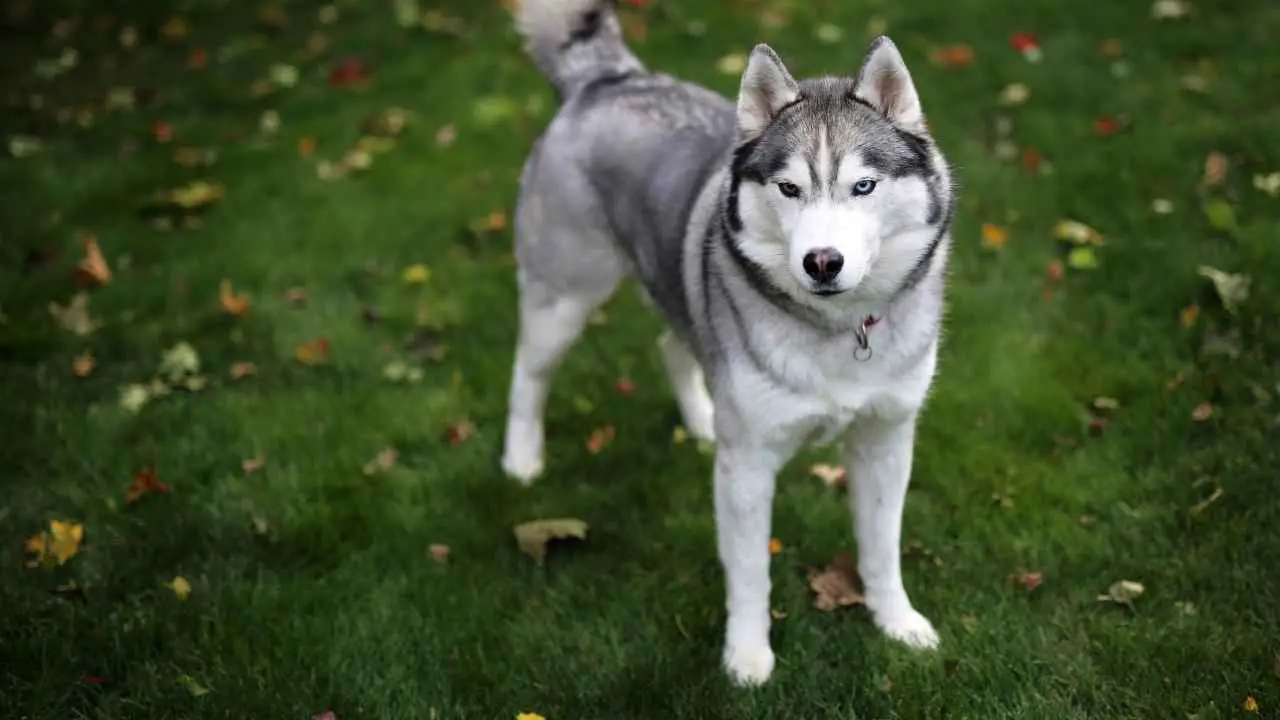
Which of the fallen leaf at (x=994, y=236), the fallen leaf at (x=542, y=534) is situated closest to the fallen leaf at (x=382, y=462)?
the fallen leaf at (x=542, y=534)

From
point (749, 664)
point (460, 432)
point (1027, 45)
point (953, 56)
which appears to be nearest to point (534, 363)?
point (460, 432)

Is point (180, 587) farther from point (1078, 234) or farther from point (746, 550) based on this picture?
point (1078, 234)

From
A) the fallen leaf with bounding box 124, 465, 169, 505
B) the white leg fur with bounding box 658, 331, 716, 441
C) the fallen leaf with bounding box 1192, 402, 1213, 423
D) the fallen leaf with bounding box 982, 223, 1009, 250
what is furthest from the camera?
the fallen leaf with bounding box 982, 223, 1009, 250

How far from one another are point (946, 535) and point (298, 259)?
141 inches

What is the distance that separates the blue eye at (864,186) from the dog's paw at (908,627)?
1.32 metres

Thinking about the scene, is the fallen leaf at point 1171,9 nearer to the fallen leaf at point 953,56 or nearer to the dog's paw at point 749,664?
the fallen leaf at point 953,56

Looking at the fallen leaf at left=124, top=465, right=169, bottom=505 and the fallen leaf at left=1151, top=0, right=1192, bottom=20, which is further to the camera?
the fallen leaf at left=1151, top=0, right=1192, bottom=20

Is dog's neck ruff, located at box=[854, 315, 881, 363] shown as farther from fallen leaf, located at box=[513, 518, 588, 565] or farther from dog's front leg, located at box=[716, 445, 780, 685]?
fallen leaf, located at box=[513, 518, 588, 565]

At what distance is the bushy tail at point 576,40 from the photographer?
4.07m

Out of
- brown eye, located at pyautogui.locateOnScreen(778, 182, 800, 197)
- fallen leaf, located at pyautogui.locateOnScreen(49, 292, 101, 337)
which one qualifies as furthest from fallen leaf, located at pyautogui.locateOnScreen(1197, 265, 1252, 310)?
fallen leaf, located at pyautogui.locateOnScreen(49, 292, 101, 337)

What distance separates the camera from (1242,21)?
22.1ft

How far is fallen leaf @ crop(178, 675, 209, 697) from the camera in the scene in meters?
3.26

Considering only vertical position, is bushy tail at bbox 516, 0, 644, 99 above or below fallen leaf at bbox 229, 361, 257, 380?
above

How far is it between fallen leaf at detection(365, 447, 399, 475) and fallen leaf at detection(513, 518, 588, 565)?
684mm
